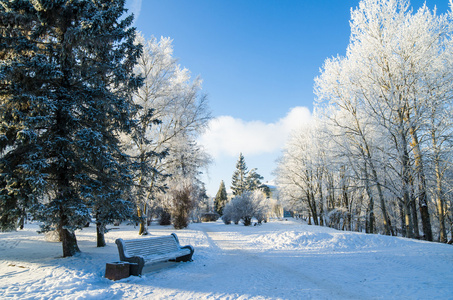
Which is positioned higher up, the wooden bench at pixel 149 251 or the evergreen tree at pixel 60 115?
the evergreen tree at pixel 60 115

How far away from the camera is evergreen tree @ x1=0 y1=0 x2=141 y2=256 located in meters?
6.04

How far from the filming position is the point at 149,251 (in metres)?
6.44

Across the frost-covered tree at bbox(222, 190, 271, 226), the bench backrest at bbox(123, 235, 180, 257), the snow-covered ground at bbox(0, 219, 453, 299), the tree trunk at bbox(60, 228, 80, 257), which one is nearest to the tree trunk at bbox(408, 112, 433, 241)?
the snow-covered ground at bbox(0, 219, 453, 299)

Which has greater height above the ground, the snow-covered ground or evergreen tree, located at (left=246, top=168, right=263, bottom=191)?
evergreen tree, located at (left=246, top=168, right=263, bottom=191)

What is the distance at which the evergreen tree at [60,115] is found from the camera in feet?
19.8

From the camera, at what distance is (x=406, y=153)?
36.8 feet

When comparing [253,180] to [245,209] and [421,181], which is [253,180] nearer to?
[245,209]

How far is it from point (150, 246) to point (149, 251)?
16cm

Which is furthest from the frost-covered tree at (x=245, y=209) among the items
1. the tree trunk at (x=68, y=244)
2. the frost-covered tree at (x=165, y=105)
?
the tree trunk at (x=68, y=244)

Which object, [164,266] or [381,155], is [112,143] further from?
[381,155]

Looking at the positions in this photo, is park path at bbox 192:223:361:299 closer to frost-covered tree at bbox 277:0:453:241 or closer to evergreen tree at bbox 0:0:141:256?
evergreen tree at bbox 0:0:141:256

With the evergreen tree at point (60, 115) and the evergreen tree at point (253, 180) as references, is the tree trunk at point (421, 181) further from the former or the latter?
the evergreen tree at point (253, 180)

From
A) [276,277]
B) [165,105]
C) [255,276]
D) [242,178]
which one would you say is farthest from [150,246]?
[242,178]

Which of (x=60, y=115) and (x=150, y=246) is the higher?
(x=60, y=115)
